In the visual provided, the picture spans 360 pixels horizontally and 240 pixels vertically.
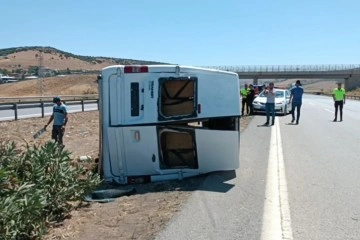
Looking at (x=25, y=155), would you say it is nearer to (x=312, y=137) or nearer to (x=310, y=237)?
(x=310, y=237)

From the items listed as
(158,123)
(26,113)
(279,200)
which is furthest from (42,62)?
(279,200)

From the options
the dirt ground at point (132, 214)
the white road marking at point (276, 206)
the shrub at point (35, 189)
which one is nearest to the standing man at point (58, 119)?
the dirt ground at point (132, 214)

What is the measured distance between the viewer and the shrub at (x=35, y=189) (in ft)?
14.8

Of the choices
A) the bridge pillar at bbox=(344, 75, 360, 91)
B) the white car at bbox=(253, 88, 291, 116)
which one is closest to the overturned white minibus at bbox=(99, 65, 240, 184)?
the white car at bbox=(253, 88, 291, 116)

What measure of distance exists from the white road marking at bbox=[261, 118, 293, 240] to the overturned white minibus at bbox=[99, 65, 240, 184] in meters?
0.90

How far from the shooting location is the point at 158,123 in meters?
7.44

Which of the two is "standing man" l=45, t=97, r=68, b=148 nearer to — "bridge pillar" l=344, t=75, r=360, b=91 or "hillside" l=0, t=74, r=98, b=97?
"hillside" l=0, t=74, r=98, b=97

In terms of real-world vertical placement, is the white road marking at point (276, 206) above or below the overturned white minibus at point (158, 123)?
below

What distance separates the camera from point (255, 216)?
545 cm

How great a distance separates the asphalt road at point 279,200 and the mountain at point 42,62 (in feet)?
418

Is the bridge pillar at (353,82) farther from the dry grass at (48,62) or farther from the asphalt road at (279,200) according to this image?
the asphalt road at (279,200)

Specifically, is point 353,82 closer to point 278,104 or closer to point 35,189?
point 278,104

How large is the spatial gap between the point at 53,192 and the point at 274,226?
291 centimetres

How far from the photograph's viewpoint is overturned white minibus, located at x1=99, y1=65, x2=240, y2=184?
738 centimetres
